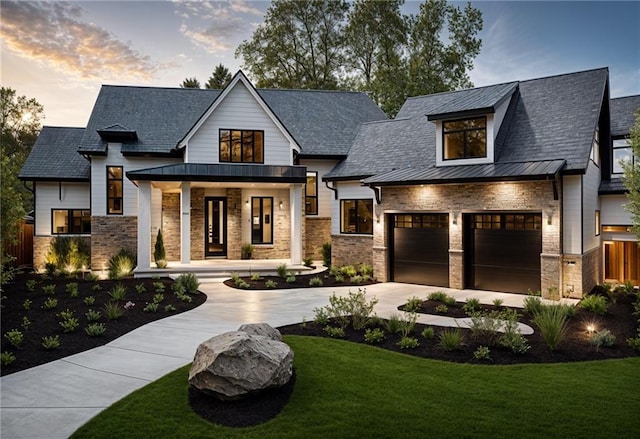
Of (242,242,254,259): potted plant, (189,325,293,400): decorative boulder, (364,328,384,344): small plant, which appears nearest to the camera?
(189,325,293,400): decorative boulder

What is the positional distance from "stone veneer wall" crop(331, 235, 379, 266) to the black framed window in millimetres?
9713

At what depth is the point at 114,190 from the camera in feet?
61.8

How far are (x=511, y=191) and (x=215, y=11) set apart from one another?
12193 mm

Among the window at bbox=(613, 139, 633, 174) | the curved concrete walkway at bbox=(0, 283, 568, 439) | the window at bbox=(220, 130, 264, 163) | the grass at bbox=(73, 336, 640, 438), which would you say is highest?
the window at bbox=(220, 130, 264, 163)

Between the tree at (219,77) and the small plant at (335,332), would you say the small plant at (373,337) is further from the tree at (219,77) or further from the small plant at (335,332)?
the tree at (219,77)

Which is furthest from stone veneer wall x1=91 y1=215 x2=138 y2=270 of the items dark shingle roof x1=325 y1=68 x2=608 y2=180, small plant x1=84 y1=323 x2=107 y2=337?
small plant x1=84 y1=323 x2=107 y2=337

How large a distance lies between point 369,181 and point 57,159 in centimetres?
1502

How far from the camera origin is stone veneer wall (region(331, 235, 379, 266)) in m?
17.8

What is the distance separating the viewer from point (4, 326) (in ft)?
27.5

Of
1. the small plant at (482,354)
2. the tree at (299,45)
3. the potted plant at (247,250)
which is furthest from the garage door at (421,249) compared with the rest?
the tree at (299,45)

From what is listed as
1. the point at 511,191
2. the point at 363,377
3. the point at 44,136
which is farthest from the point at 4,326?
the point at 44,136

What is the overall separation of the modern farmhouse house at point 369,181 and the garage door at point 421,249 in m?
0.05

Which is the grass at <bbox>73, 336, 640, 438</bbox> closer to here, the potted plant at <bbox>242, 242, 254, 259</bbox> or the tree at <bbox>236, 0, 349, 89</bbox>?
the potted plant at <bbox>242, 242, 254, 259</bbox>

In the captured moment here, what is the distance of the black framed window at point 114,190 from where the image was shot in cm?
1877
